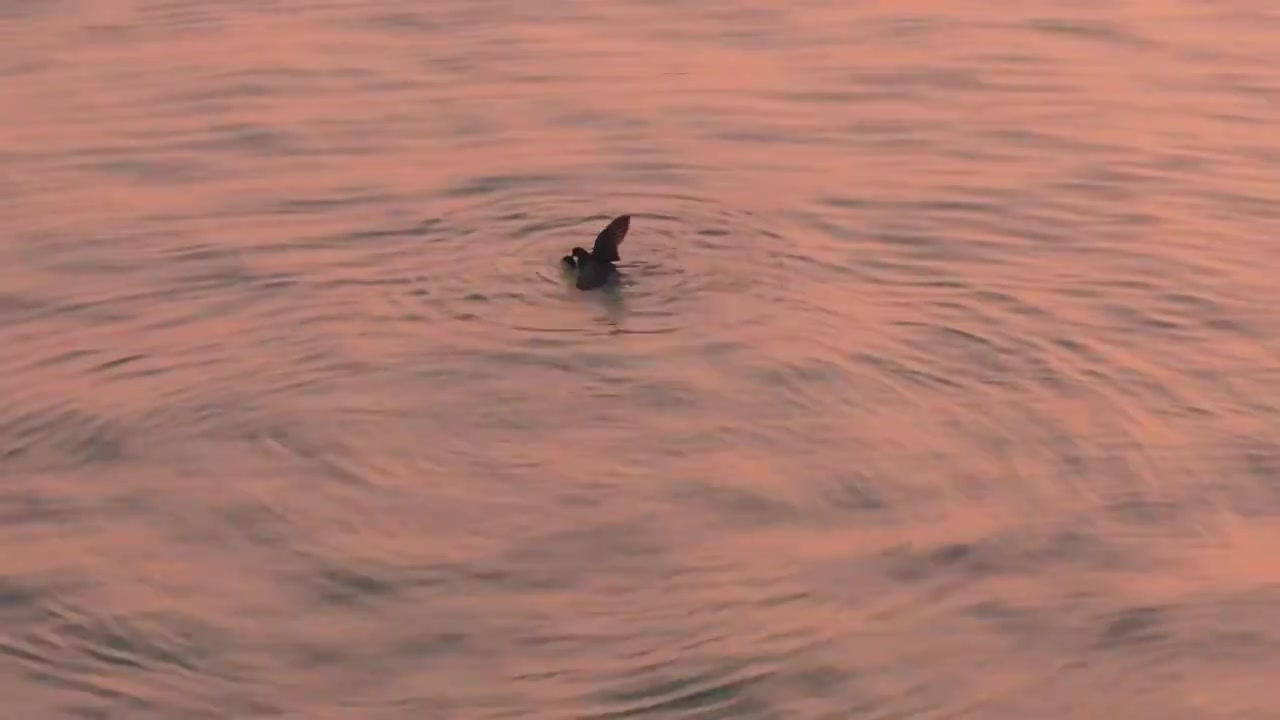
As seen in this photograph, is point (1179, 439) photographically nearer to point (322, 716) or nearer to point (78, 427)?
point (322, 716)

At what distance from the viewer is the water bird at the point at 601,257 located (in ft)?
37.3

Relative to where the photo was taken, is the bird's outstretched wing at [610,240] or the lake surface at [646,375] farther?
the bird's outstretched wing at [610,240]

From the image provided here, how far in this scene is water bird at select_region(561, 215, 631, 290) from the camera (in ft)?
37.3

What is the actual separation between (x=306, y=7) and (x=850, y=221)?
6555 millimetres

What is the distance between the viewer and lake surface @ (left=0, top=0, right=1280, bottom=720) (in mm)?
7961

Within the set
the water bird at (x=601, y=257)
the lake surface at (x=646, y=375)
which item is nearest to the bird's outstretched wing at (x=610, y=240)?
the water bird at (x=601, y=257)

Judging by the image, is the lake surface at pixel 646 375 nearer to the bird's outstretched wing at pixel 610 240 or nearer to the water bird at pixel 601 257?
the water bird at pixel 601 257

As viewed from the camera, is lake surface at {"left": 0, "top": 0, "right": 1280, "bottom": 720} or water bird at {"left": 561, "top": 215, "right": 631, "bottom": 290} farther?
water bird at {"left": 561, "top": 215, "right": 631, "bottom": 290}

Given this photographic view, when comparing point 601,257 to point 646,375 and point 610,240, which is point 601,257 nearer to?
point 610,240

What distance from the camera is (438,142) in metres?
14.1

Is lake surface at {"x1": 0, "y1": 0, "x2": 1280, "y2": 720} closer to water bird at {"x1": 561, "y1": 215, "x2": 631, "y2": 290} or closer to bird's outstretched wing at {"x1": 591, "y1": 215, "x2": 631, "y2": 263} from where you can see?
water bird at {"x1": 561, "y1": 215, "x2": 631, "y2": 290}

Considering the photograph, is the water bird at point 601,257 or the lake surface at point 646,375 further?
the water bird at point 601,257

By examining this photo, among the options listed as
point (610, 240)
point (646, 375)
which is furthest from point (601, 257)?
point (646, 375)

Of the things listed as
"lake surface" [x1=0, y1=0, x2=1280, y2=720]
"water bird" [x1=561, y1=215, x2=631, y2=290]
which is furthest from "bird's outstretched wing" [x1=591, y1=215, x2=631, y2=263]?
"lake surface" [x1=0, y1=0, x2=1280, y2=720]
